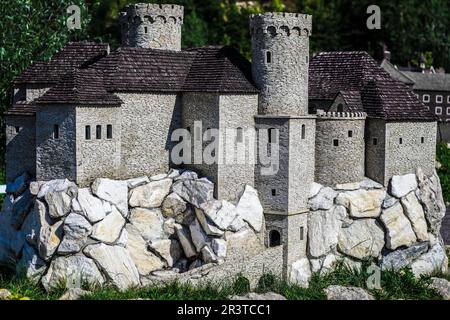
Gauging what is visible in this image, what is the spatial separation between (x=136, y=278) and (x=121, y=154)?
6.22m

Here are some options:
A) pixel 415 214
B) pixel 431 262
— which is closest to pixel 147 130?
pixel 415 214

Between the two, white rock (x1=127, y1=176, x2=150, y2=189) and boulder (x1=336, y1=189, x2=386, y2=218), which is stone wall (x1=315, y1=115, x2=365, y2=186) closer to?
boulder (x1=336, y1=189, x2=386, y2=218)

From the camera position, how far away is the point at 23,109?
46.8m

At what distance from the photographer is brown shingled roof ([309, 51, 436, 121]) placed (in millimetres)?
49656

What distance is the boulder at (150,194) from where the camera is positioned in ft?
149

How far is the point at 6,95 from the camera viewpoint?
6075 cm

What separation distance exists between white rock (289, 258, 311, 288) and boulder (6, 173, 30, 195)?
Result: 14258mm

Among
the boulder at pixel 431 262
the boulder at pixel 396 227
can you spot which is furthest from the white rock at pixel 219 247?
the boulder at pixel 431 262

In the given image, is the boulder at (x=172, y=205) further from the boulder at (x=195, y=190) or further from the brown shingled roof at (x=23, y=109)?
the brown shingled roof at (x=23, y=109)

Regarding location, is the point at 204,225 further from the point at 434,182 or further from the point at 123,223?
the point at 434,182

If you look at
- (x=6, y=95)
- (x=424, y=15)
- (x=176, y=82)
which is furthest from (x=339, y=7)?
(x=176, y=82)

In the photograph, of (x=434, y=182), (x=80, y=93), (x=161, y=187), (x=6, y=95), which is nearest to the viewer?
(x=80, y=93)

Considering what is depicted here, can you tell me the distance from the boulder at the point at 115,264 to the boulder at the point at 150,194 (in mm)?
Answer: 2847

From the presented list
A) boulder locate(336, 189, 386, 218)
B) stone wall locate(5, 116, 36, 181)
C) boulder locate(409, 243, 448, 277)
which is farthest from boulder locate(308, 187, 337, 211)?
stone wall locate(5, 116, 36, 181)
